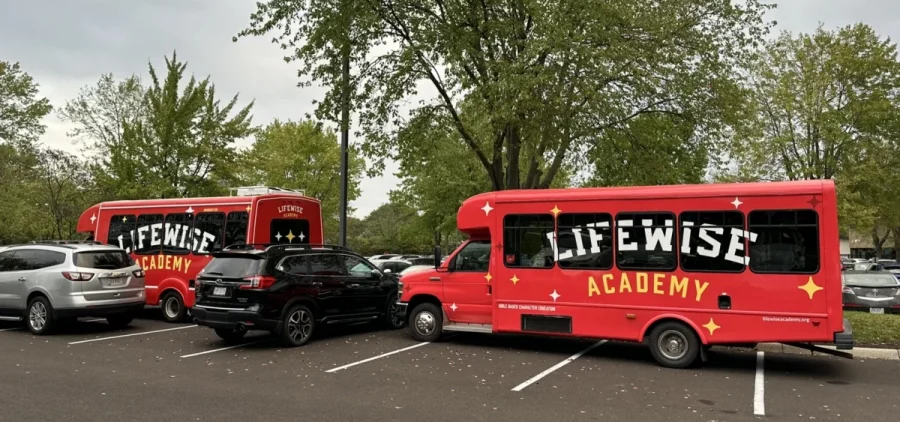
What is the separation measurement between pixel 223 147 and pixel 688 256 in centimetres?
2009

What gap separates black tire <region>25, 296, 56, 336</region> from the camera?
37.6ft

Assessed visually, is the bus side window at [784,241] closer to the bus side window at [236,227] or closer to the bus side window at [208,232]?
the bus side window at [236,227]

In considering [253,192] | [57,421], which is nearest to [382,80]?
[253,192]

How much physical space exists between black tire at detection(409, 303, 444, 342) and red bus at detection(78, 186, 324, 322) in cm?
406

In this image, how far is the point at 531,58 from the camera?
42.7 ft

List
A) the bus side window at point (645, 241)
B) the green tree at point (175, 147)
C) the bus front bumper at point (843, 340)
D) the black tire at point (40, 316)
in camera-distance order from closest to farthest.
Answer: the bus front bumper at point (843, 340)
the bus side window at point (645, 241)
the black tire at point (40, 316)
the green tree at point (175, 147)

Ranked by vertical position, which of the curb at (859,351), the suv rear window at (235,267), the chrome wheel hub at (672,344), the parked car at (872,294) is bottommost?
the curb at (859,351)

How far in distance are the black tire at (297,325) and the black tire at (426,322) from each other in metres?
1.76

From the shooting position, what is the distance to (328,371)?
827 cm

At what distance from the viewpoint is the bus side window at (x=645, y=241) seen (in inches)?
348

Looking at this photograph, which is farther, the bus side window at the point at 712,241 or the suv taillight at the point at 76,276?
the suv taillight at the point at 76,276

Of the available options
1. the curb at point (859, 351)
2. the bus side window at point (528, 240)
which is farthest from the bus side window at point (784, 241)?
the bus side window at point (528, 240)

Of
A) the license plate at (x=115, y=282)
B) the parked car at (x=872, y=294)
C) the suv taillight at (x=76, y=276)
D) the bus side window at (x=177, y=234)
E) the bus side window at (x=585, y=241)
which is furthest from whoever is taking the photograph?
the bus side window at (x=177, y=234)

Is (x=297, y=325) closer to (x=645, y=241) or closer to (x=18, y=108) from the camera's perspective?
(x=645, y=241)
